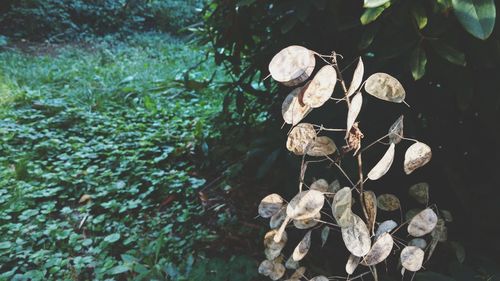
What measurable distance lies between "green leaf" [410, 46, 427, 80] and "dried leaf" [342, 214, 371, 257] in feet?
1.21

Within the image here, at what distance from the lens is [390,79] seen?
2.95 ft

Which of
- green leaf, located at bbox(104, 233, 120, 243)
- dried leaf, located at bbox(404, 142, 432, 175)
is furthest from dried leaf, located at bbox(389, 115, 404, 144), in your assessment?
green leaf, located at bbox(104, 233, 120, 243)

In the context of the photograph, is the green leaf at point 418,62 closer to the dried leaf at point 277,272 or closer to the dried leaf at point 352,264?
the dried leaf at point 352,264

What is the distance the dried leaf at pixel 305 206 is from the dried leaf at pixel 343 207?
0.11 ft

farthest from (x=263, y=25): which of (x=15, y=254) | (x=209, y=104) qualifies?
(x=209, y=104)

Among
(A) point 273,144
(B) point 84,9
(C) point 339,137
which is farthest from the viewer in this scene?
(B) point 84,9

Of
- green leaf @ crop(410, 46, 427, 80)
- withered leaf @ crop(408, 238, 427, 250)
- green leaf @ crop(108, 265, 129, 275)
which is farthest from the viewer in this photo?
green leaf @ crop(108, 265, 129, 275)

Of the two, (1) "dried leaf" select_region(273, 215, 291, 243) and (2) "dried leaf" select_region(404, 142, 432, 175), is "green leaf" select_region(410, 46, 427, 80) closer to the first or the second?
(2) "dried leaf" select_region(404, 142, 432, 175)

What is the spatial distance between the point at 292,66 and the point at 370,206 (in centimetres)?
37

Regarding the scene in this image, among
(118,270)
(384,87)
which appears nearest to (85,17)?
(118,270)

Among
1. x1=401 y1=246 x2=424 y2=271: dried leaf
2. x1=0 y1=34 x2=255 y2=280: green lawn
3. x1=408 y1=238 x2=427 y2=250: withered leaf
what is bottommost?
A: x1=0 y1=34 x2=255 y2=280: green lawn

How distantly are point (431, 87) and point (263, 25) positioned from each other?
83cm

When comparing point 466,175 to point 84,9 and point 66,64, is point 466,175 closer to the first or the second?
point 66,64

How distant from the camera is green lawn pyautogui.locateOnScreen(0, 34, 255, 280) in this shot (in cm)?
205
